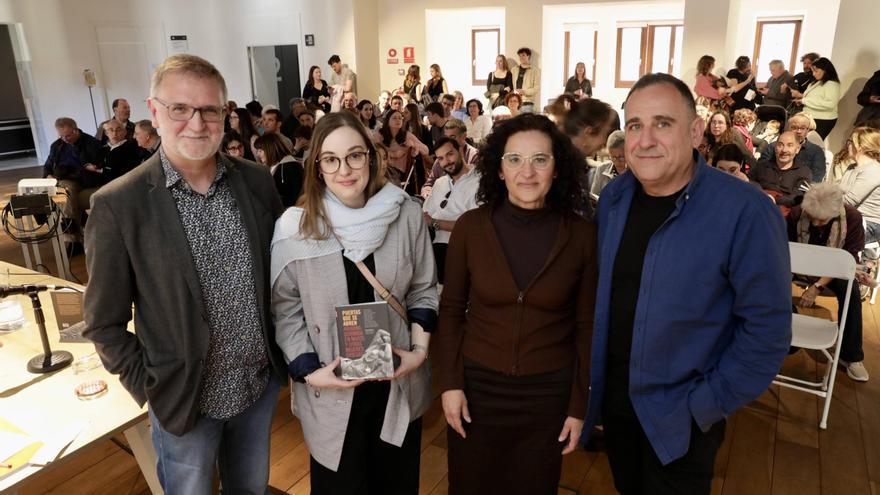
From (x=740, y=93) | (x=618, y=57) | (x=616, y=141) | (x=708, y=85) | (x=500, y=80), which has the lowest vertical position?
(x=616, y=141)

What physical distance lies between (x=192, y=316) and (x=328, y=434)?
0.57 m

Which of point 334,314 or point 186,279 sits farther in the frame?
point 334,314

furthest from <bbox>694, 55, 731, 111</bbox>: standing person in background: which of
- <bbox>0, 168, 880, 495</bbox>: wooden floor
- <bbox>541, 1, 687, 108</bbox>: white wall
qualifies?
<bbox>0, 168, 880, 495</bbox>: wooden floor

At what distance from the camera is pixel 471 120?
925 cm

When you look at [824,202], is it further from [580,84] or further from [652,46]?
[652,46]

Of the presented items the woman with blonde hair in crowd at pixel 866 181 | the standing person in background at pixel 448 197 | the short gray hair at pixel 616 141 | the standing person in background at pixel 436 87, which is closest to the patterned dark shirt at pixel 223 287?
the standing person in background at pixel 448 197

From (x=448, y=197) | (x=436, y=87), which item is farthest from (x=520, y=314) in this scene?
(x=436, y=87)

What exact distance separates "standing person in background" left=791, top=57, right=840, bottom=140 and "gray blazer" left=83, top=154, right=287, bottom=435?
9148 millimetres

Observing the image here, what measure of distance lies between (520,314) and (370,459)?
0.71 metres

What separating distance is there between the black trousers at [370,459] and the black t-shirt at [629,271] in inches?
27.7

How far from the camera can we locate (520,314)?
1.72 meters

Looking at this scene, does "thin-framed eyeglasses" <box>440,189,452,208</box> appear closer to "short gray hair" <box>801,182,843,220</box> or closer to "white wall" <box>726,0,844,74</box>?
"short gray hair" <box>801,182,843,220</box>

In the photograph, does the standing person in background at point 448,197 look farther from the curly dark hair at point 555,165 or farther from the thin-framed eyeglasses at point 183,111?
the thin-framed eyeglasses at point 183,111

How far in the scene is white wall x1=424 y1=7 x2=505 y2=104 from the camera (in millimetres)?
12953
